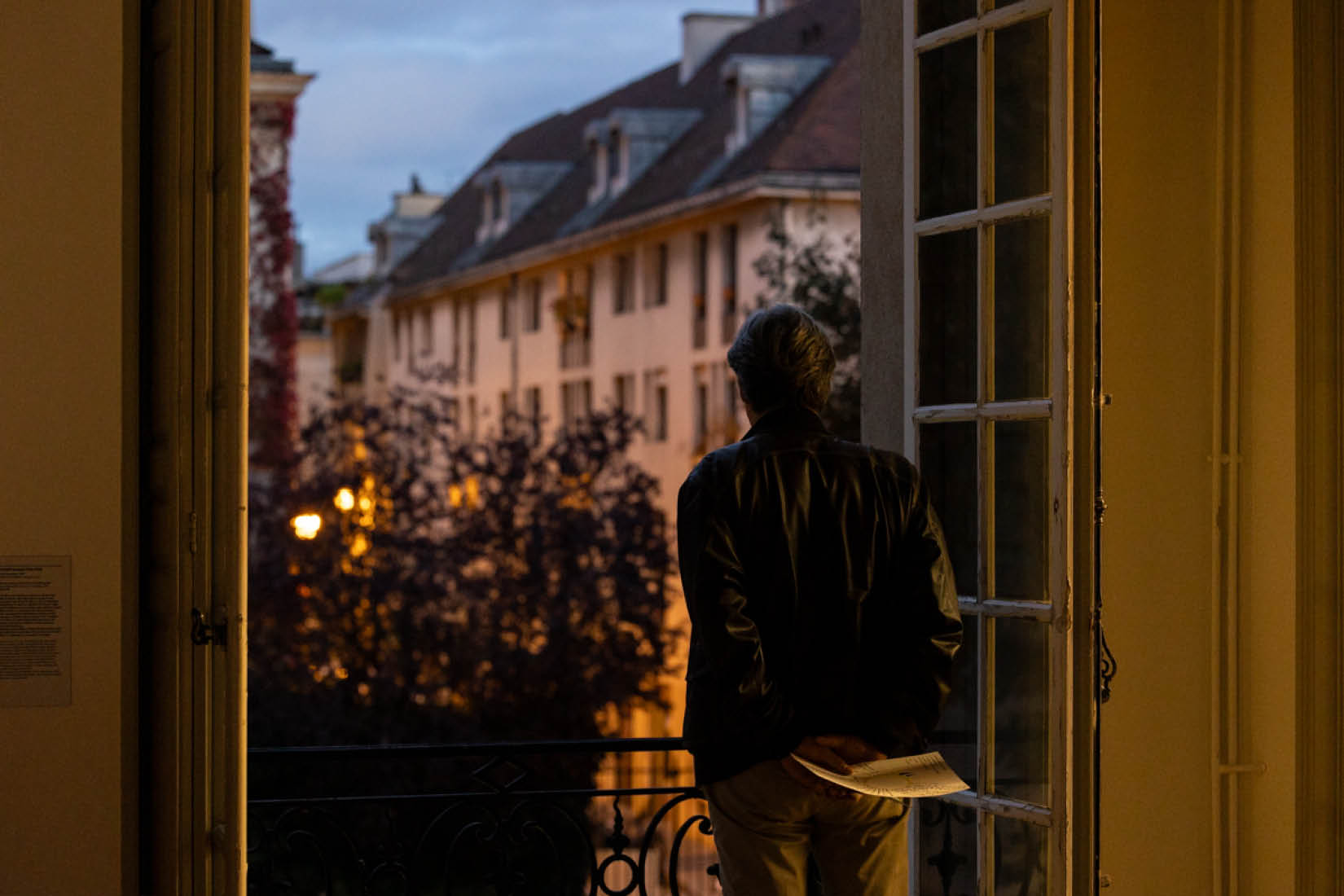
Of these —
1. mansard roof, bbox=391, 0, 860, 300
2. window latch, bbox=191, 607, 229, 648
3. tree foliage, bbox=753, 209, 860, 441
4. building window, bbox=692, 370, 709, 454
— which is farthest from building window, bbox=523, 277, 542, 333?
window latch, bbox=191, 607, 229, 648

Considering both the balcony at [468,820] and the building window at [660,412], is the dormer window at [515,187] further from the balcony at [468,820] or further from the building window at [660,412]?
the balcony at [468,820]

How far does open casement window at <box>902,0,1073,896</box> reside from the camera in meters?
3.67

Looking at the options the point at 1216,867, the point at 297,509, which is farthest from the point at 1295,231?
the point at 297,509

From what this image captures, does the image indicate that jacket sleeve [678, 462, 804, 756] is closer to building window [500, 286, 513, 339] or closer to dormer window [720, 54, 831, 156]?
dormer window [720, 54, 831, 156]

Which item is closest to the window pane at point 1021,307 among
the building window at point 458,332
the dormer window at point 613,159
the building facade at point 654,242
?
the building facade at point 654,242

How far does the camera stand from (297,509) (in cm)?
1895

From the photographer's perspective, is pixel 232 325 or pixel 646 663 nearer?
pixel 232 325

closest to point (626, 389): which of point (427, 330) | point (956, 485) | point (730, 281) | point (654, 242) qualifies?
point (654, 242)

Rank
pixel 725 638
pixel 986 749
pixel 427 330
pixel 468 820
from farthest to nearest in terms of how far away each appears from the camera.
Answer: pixel 427 330 < pixel 468 820 < pixel 986 749 < pixel 725 638

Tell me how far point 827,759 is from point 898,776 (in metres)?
0.14

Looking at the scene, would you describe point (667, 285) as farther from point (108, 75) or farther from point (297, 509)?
point (108, 75)

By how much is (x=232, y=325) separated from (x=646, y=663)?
14.9 metres

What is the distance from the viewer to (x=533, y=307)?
32.4 meters

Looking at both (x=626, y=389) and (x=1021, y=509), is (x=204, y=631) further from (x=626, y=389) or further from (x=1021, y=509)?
(x=626, y=389)
